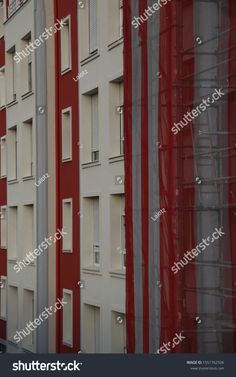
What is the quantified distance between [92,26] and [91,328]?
15.9 ft

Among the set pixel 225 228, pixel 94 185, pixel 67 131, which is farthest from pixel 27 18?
pixel 225 228

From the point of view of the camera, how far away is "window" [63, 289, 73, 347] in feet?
45.6

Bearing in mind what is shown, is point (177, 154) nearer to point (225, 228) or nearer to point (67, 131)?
point (225, 228)

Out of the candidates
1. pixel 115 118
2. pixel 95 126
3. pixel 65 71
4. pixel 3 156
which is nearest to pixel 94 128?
pixel 95 126

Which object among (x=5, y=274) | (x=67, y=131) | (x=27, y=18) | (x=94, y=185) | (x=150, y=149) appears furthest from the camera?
(x=5, y=274)

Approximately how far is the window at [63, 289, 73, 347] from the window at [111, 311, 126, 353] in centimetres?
178

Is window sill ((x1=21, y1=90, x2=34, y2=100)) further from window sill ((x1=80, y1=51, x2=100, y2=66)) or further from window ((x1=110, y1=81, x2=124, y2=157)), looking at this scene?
window ((x1=110, y1=81, x2=124, y2=157))

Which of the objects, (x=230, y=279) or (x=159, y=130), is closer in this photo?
(x=230, y=279)

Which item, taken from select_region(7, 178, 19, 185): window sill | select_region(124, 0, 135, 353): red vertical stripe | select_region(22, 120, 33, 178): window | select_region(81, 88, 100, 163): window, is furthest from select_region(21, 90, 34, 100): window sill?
select_region(124, 0, 135, 353): red vertical stripe

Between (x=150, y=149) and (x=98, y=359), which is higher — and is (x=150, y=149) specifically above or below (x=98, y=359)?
above

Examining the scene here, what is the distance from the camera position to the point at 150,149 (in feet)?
31.6

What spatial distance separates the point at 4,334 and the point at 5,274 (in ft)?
4.17

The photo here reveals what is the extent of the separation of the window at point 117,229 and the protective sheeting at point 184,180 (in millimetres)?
2420

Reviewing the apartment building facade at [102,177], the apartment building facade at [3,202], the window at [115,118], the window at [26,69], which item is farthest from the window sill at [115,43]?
the apartment building facade at [3,202]
